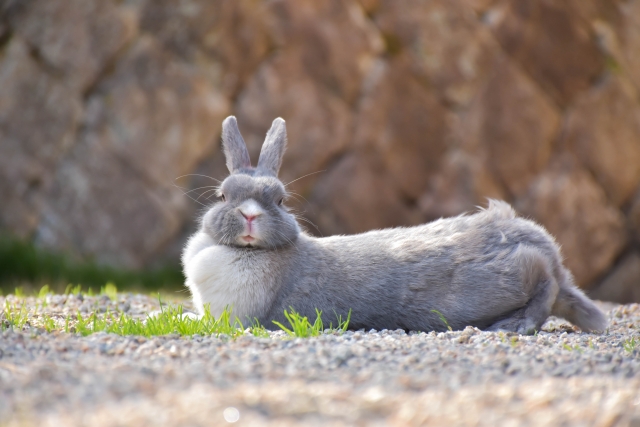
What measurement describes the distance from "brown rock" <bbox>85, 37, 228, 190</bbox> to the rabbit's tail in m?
4.88

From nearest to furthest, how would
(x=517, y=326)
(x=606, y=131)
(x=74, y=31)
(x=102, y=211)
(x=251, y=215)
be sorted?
(x=517, y=326) → (x=251, y=215) → (x=74, y=31) → (x=102, y=211) → (x=606, y=131)

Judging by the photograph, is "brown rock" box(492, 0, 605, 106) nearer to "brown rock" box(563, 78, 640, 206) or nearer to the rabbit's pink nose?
"brown rock" box(563, 78, 640, 206)

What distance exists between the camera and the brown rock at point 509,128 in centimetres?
908

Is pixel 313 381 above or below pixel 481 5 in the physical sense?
below

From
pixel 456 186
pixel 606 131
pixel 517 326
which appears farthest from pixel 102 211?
pixel 606 131

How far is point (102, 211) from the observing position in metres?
8.52

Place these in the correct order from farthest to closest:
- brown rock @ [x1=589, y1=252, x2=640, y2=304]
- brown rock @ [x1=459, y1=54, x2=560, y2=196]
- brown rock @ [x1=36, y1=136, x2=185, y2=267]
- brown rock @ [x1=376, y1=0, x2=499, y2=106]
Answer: brown rock @ [x1=589, y1=252, x2=640, y2=304], brown rock @ [x1=459, y1=54, x2=560, y2=196], brown rock @ [x1=376, y1=0, x2=499, y2=106], brown rock @ [x1=36, y1=136, x2=185, y2=267]

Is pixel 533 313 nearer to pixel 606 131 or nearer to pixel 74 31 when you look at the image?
pixel 606 131

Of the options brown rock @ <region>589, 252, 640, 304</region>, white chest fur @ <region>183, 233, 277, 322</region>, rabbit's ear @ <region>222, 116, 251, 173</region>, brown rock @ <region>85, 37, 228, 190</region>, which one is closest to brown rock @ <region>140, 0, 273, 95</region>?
brown rock @ <region>85, 37, 228, 190</region>

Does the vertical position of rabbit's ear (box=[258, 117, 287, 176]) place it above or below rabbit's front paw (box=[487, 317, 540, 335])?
above

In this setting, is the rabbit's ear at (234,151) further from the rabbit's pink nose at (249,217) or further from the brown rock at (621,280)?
the brown rock at (621,280)

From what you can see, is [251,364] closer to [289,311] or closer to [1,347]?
[1,347]

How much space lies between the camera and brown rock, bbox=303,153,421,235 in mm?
8867

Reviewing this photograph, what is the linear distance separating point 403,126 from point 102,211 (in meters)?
3.63
